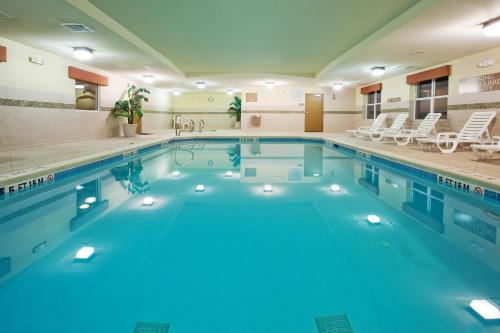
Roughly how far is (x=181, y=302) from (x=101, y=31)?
559cm

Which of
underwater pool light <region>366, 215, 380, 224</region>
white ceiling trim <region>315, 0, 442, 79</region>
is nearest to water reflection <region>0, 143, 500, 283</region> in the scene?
underwater pool light <region>366, 215, 380, 224</region>

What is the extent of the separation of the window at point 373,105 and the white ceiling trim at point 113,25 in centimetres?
831

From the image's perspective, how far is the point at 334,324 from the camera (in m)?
1.73

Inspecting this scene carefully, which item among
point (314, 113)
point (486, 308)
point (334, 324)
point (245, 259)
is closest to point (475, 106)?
point (486, 308)

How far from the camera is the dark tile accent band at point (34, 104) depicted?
723 cm

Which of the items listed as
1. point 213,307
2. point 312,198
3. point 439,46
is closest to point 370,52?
point 439,46

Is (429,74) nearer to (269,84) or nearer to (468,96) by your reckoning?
(468,96)

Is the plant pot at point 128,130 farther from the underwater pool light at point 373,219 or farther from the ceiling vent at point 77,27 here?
the underwater pool light at point 373,219

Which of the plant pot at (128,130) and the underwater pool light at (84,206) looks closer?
the underwater pool light at (84,206)

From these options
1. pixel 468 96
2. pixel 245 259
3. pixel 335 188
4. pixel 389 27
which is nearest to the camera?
pixel 245 259

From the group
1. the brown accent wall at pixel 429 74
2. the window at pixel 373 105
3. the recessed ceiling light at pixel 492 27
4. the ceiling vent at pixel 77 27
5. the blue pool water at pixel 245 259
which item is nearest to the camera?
the blue pool water at pixel 245 259

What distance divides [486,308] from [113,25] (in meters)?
6.24

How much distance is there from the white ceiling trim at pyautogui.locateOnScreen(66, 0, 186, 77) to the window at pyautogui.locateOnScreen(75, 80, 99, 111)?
2598mm

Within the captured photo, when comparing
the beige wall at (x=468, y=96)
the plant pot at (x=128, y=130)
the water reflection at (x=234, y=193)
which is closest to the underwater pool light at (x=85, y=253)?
the water reflection at (x=234, y=193)
